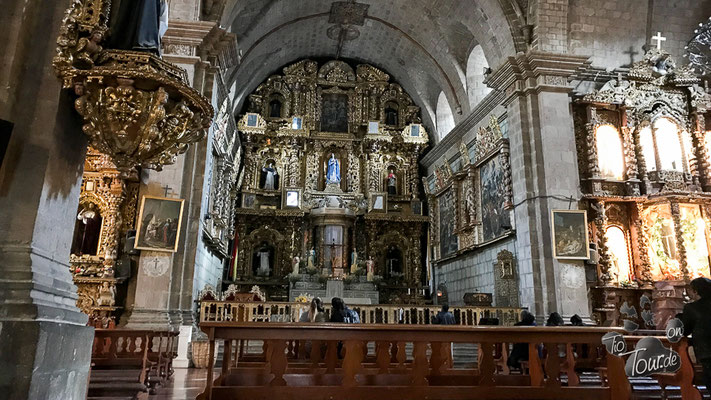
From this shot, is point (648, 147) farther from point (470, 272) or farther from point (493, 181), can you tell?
point (470, 272)

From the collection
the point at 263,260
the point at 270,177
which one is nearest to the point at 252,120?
the point at 270,177

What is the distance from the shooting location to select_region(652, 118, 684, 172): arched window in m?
12.9

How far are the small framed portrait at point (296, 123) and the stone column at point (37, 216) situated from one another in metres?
17.6

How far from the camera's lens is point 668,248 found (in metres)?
12.1

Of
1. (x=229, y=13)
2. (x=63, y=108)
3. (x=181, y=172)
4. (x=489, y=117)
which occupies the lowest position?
(x=63, y=108)

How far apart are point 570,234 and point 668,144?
4441 millimetres

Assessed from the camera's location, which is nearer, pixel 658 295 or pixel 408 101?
pixel 658 295

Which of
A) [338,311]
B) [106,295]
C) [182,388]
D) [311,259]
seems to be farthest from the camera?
[311,259]

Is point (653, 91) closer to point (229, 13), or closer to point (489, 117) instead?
point (489, 117)

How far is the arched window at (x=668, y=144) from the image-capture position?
12906 millimetres

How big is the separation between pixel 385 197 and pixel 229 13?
10448 millimetres

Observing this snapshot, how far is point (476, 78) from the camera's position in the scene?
1711cm

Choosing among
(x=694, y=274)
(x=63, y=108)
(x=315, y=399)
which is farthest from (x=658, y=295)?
(x=63, y=108)

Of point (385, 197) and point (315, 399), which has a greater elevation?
point (385, 197)
